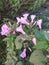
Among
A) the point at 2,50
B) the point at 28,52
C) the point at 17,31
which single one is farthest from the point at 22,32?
the point at 2,50

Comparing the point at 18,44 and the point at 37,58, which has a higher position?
the point at 18,44

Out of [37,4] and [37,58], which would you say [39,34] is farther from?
[37,4]

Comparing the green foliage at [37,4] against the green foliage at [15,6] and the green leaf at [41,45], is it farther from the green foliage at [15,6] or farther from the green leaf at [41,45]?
the green leaf at [41,45]

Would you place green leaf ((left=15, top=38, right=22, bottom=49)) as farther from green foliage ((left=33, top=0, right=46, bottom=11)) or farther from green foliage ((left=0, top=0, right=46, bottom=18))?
green foliage ((left=33, top=0, right=46, bottom=11))

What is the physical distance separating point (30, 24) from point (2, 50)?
3.52 feet

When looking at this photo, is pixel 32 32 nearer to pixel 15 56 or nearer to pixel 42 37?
pixel 42 37

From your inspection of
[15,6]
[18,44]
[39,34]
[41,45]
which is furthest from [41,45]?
[15,6]

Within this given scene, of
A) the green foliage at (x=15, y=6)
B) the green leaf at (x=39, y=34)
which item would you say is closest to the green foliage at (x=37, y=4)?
the green foliage at (x=15, y=6)

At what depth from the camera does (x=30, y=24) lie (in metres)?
2.44

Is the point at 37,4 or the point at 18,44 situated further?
the point at 37,4

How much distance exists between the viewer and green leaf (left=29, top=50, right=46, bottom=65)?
2.30 meters

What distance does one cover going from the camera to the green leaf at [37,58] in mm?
2305

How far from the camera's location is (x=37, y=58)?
2.31 m

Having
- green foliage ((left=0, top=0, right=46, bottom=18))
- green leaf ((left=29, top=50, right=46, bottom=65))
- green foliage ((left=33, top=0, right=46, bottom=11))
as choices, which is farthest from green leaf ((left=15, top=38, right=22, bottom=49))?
green foliage ((left=33, top=0, right=46, bottom=11))
